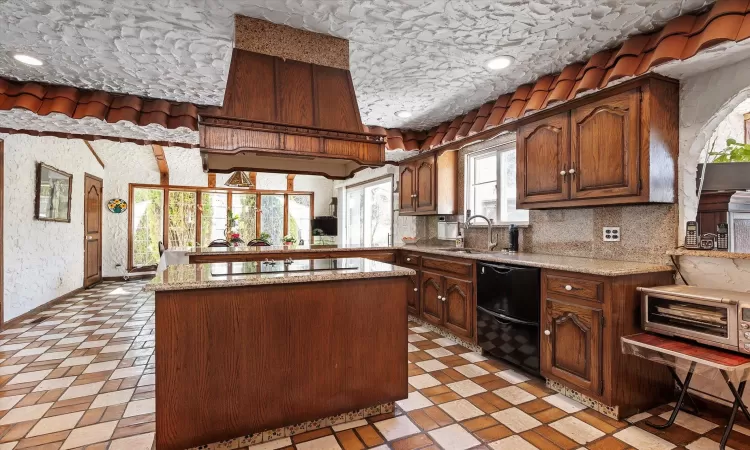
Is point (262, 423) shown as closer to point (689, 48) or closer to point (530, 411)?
point (530, 411)

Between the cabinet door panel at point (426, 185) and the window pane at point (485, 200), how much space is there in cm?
48

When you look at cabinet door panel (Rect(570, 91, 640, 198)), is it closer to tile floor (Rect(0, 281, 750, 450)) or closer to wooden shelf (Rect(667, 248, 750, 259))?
wooden shelf (Rect(667, 248, 750, 259))

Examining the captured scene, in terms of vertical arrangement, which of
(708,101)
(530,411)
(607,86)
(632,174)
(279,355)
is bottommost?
(530,411)

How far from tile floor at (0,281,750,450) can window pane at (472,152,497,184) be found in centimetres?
192

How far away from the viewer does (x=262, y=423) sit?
1.86 meters

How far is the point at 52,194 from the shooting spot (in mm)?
4891

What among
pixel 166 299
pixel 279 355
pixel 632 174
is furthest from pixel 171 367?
pixel 632 174

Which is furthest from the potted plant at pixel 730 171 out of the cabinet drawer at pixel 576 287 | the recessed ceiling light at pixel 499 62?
the recessed ceiling light at pixel 499 62

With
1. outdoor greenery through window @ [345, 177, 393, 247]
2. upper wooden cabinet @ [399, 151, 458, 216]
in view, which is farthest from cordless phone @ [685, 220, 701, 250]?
outdoor greenery through window @ [345, 177, 393, 247]

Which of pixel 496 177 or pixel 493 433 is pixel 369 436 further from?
pixel 496 177

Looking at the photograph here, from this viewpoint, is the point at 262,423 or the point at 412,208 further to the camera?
the point at 412,208

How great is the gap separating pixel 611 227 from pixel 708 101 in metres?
0.95

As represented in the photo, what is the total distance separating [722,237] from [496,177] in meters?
1.97

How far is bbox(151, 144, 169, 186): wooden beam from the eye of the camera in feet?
23.5
